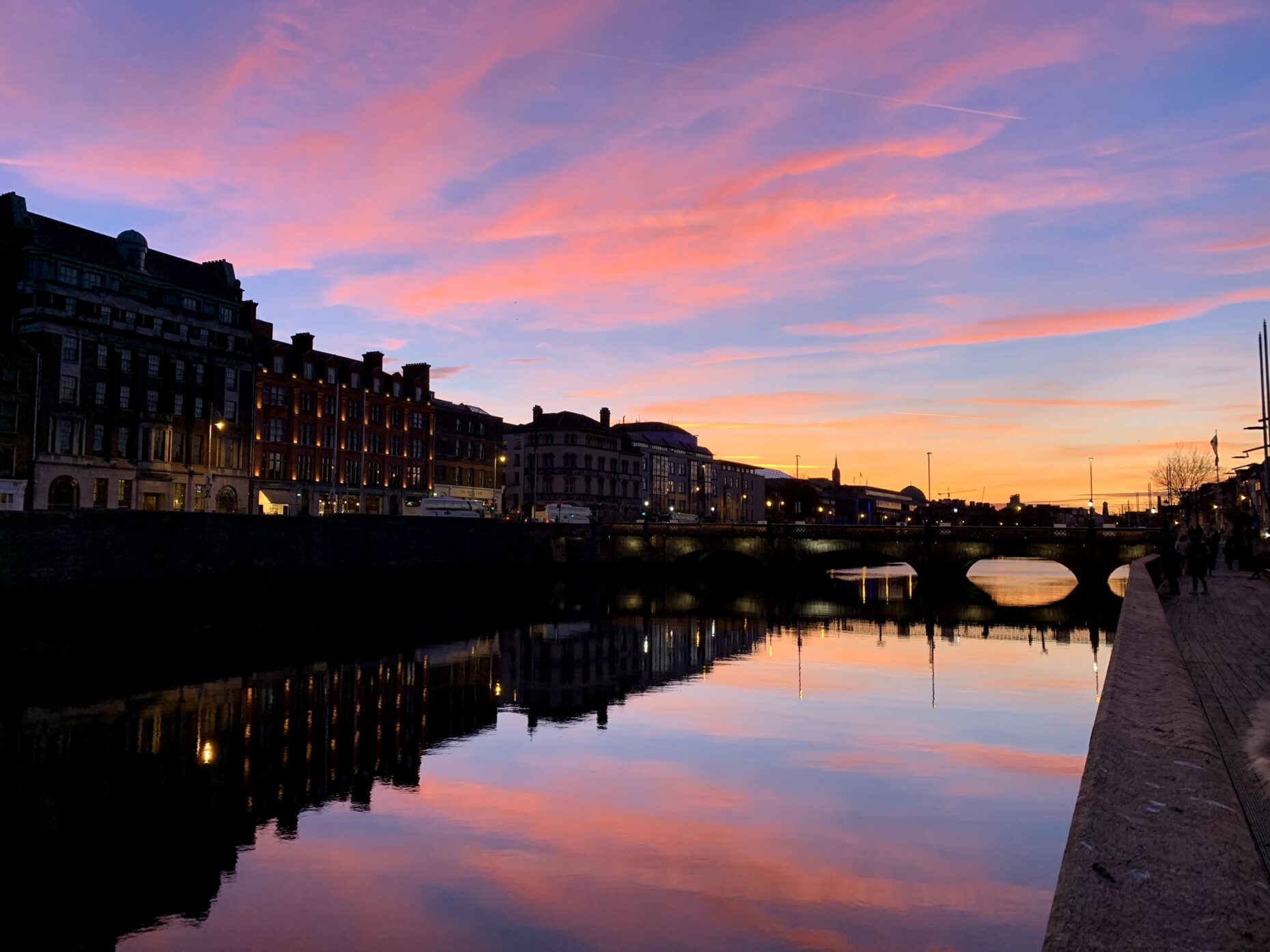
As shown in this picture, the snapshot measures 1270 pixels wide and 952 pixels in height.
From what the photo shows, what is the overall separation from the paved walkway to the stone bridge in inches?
1866

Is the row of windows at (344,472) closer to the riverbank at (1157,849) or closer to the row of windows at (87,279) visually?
the row of windows at (87,279)

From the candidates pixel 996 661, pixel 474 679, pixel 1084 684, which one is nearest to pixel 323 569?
pixel 474 679

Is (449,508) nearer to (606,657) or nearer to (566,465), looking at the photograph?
(566,465)

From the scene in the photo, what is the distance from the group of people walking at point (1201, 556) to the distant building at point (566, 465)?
90603 millimetres

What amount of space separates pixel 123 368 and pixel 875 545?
223 ft

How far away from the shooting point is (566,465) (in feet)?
475

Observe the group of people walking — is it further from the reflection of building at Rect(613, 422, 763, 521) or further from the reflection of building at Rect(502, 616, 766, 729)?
the reflection of building at Rect(613, 422, 763, 521)

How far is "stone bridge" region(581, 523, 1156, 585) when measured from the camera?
3386 inches

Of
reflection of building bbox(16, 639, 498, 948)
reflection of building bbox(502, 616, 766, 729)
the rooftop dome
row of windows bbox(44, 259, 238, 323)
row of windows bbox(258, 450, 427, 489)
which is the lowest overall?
reflection of building bbox(502, 616, 766, 729)

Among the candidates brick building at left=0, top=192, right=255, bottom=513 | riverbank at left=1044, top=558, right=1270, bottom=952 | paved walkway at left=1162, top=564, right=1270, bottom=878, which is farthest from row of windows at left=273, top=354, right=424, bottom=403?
riverbank at left=1044, top=558, right=1270, bottom=952

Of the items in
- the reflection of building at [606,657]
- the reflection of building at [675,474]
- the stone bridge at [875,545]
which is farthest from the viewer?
the reflection of building at [675,474]

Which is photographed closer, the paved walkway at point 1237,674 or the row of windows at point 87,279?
the paved walkway at point 1237,674

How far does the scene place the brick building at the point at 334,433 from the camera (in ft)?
307

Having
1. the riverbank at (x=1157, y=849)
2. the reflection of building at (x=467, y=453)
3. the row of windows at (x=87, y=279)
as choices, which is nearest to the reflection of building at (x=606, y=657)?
the riverbank at (x=1157, y=849)
